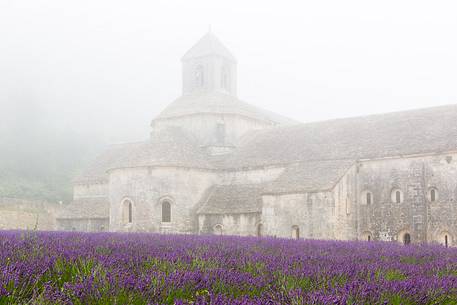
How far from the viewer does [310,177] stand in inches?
1169

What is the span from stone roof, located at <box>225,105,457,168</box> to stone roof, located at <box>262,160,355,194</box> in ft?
2.64

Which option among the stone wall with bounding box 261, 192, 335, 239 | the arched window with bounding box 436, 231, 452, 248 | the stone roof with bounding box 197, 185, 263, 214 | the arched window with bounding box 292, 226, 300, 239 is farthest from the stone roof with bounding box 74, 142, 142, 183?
the arched window with bounding box 436, 231, 452, 248

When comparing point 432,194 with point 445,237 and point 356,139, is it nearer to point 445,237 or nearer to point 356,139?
point 445,237

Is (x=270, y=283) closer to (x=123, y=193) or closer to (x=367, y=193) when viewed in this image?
(x=367, y=193)

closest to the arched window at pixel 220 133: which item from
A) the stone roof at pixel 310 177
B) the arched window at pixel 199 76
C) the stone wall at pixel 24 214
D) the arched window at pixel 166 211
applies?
the arched window at pixel 199 76

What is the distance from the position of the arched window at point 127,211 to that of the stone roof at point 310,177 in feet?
26.4

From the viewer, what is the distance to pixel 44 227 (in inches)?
1646

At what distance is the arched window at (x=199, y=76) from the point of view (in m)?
43.1

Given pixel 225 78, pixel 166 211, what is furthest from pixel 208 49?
pixel 166 211

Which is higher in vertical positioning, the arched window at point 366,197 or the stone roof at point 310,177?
the stone roof at point 310,177

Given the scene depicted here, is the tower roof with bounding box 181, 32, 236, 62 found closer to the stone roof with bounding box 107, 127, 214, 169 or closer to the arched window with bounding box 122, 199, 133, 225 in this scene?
the stone roof with bounding box 107, 127, 214, 169

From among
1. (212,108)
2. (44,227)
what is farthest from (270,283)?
(44,227)

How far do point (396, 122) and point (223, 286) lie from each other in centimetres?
2877

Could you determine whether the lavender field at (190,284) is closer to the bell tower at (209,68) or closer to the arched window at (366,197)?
the arched window at (366,197)
